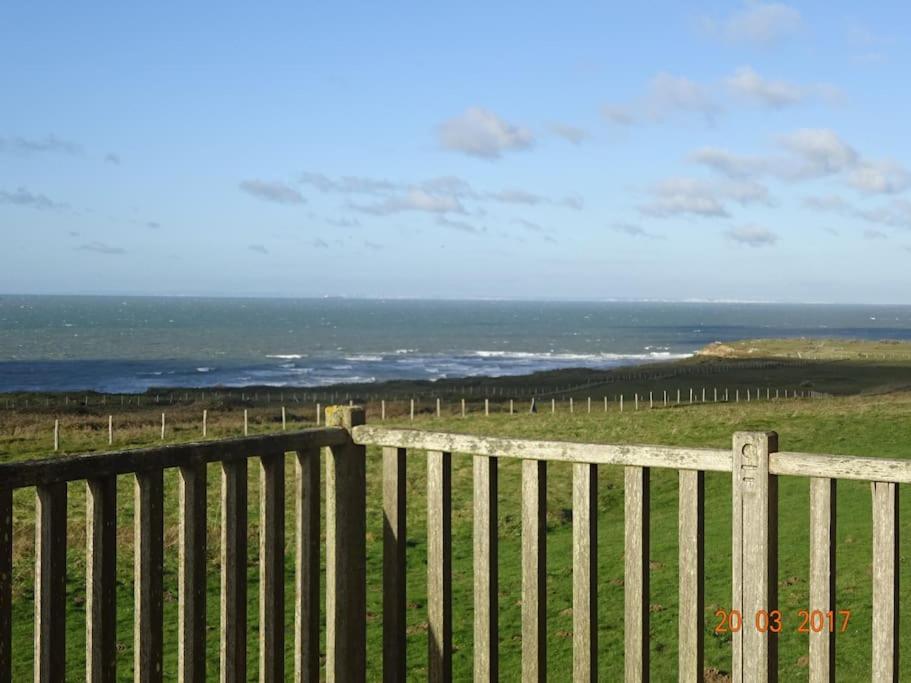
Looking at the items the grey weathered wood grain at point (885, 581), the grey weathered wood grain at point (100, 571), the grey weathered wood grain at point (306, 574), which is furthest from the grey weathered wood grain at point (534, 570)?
the grey weathered wood grain at point (100, 571)

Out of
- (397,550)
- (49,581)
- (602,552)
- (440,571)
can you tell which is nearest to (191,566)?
(49,581)

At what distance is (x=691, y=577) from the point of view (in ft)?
13.3

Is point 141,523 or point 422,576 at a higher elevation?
point 141,523

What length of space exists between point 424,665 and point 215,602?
416cm

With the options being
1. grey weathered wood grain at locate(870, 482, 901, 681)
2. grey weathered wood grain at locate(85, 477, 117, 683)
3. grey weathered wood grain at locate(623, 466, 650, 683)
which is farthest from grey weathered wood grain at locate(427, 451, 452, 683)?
grey weathered wood grain at locate(870, 482, 901, 681)

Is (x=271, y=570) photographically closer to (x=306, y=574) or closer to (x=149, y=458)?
(x=306, y=574)

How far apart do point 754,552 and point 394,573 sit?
171 cm

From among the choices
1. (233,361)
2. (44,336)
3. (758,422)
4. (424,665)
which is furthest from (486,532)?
(44,336)

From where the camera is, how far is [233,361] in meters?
115

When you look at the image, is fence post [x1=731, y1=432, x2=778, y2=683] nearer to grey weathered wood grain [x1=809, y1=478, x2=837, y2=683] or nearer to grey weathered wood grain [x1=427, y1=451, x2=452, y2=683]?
grey weathered wood grain [x1=809, y1=478, x2=837, y2=683]

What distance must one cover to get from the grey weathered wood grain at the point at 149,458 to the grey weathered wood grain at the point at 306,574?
122mm

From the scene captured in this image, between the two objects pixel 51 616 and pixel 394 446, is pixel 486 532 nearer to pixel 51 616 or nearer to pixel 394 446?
pixel 394 446

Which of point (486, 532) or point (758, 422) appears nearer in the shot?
point (486, 532)

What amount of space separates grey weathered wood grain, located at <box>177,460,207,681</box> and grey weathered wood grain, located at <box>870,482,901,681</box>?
2.60m
